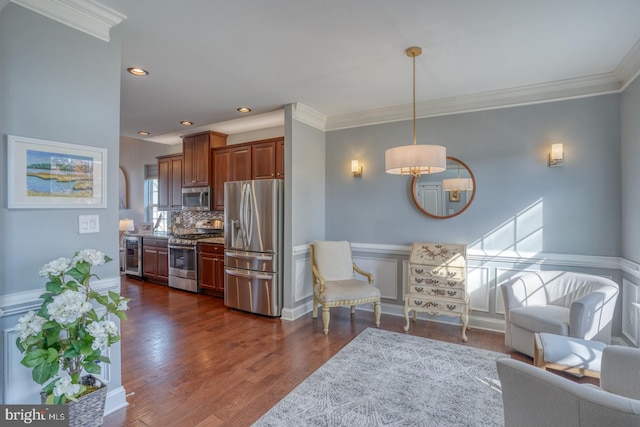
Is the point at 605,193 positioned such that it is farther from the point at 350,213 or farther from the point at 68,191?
the point at 68,191

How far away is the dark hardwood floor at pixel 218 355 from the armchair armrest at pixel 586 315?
2.03 feet

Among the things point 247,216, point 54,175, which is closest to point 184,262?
point 247,216

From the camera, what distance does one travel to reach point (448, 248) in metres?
3.74

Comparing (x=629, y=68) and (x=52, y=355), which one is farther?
(x=629, y=68)

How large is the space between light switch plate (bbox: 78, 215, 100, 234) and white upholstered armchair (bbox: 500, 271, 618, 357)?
143 inches

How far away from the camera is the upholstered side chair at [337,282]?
3.66 m

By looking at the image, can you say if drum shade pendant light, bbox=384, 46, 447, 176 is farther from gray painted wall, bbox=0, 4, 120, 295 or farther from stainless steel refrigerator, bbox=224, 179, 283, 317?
gray painted wall, bbox=0, 4, 120, 295

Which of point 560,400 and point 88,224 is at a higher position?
point 88,224

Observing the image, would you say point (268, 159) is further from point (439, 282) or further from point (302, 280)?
point (439, 282)

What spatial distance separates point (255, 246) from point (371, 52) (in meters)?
2.75

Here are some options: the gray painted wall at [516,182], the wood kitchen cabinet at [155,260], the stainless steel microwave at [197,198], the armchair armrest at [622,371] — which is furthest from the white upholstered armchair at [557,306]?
the wood kitchen cabinet at [155,260]

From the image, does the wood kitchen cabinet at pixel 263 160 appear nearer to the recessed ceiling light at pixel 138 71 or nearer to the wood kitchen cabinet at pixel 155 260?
the recessed ceiling light at pixel 138 71

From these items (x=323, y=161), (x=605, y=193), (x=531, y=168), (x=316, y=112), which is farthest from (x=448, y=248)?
(x=316, y=112)

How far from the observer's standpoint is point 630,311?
297 cm
